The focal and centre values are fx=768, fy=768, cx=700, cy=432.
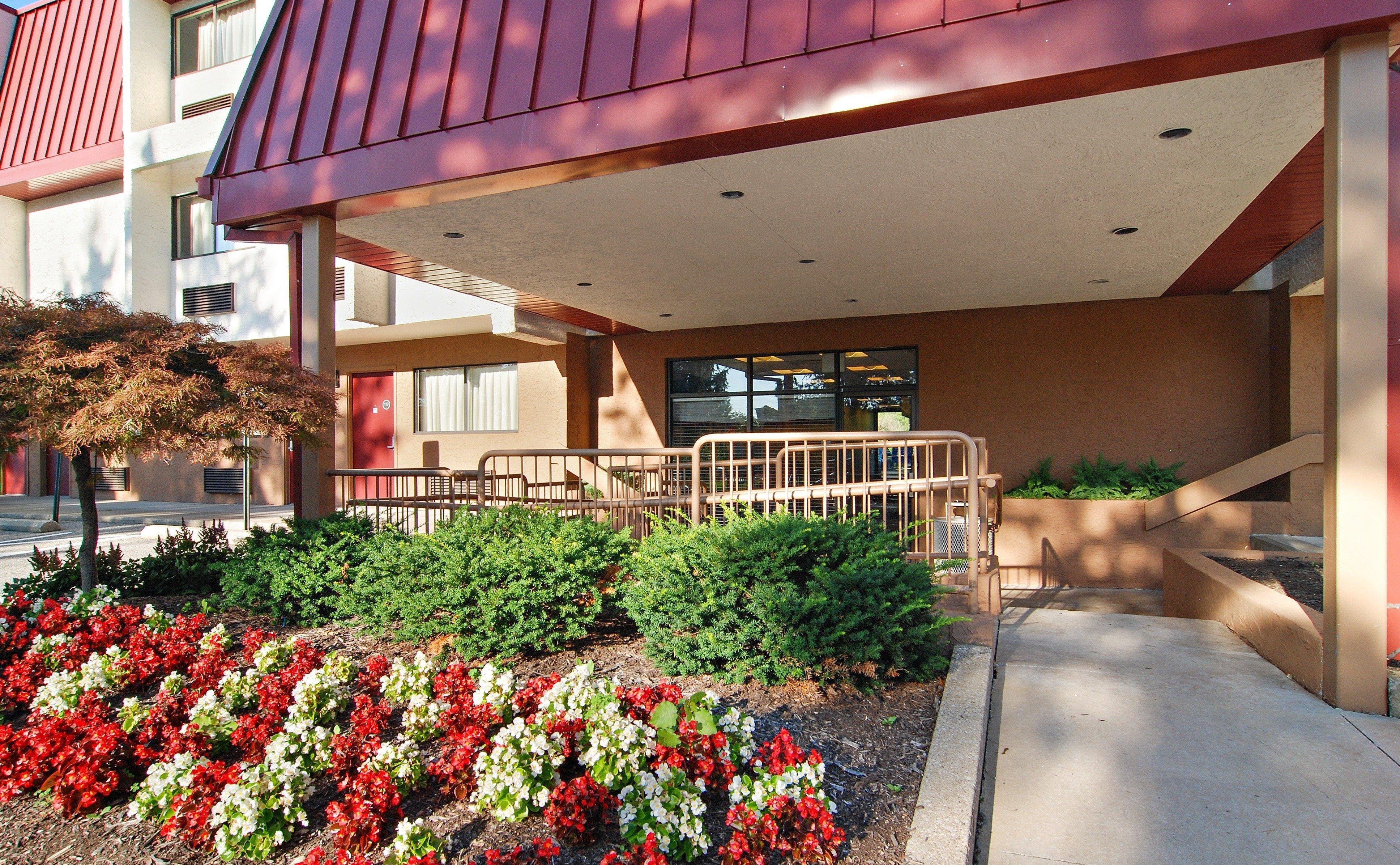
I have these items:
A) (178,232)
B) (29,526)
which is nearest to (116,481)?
(29,526)

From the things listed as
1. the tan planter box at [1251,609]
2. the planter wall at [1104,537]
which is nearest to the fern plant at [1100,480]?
the planter wall at [1104,537]

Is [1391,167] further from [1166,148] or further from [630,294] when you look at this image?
[630,294]

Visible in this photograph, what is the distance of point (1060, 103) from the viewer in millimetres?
4668

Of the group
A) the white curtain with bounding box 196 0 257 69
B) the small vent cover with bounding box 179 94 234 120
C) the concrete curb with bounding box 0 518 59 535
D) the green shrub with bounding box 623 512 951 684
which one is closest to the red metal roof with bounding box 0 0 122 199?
the small vent cover with bounding box 179 94 234 120

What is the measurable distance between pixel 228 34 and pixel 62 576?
13.7m

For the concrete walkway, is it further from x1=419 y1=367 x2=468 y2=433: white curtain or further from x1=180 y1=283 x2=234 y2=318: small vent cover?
x1=180 y1=283 x2=234 y2=318: small vent cover

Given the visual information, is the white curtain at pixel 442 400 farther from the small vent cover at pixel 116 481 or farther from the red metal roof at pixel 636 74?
the small vent cover at pixel 116 481

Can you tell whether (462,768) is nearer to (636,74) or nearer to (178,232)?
(636,74)

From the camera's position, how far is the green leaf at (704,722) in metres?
2.76

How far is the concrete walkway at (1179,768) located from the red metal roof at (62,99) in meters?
18.8

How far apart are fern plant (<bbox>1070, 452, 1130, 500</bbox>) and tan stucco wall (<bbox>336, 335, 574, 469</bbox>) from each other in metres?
7.71

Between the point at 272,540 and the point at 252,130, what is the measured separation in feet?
12.4

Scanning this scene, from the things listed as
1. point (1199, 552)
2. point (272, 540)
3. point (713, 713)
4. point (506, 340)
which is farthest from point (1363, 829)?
point (506, 340)

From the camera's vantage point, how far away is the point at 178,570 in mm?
6312
